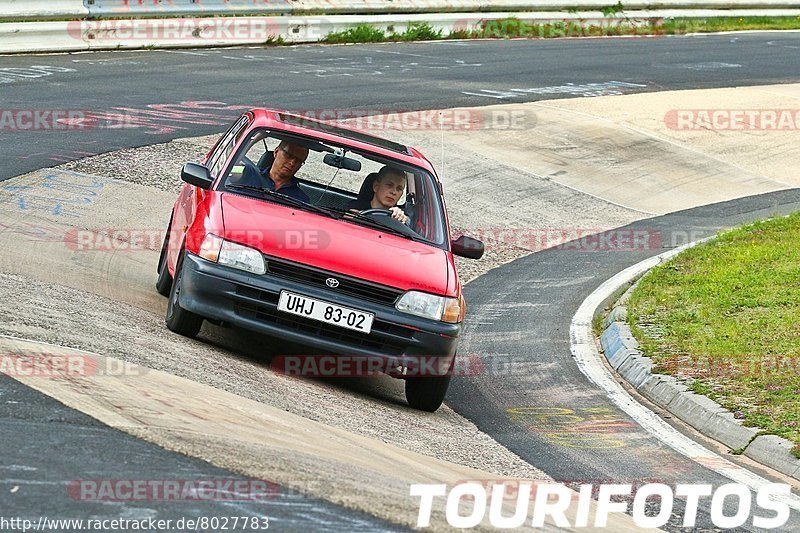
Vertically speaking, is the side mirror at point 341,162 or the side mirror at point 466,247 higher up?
the side mirror at point 341,162

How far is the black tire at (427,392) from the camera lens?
8.53 meters

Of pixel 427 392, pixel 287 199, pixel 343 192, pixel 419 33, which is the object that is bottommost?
pixel 427 392

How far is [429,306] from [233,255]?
1.30 metres

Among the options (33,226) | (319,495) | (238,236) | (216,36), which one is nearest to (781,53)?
(216,36)

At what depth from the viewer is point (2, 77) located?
1861 cm

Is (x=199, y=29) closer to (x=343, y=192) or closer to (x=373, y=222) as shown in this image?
(x=343, y=192)

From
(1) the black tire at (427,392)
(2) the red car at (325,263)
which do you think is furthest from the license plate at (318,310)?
(1) the black tire at (427,392)

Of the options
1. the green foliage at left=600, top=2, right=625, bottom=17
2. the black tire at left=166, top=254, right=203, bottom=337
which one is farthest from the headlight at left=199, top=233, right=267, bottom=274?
the green foliage at left=600, top=2, right=625, bottom=17

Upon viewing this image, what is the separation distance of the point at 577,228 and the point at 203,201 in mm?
8093

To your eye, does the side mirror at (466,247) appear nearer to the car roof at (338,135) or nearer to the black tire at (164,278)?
the car roof at (338,135)

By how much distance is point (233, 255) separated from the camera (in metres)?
8.25

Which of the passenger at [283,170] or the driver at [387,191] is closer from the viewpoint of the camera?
the passenger at [283,170]

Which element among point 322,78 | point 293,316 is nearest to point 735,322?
point 293,316

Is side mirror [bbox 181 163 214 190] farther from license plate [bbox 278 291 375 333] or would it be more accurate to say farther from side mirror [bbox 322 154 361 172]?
license plate [bbox 278 291 375 333]
